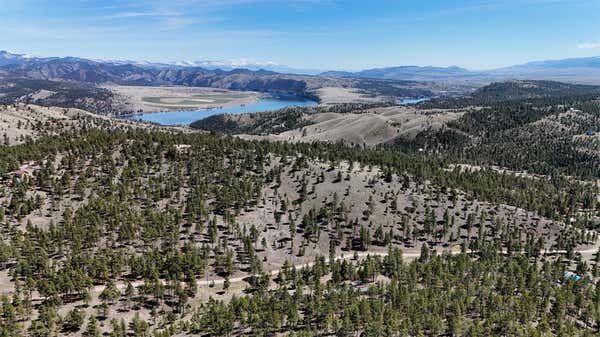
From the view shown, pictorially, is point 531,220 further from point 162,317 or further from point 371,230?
point 162,317

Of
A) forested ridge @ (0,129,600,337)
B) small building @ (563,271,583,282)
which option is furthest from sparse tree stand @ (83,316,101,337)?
small building @ (563,271,583,282)

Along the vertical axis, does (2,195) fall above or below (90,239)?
→ above

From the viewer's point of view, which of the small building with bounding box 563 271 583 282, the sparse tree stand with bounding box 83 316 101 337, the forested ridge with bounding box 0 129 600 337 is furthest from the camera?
the small building with bounding box 563 271 583 282

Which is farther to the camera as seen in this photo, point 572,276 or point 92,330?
point 572,276

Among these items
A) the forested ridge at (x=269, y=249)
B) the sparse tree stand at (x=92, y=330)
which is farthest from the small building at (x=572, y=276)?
the sparse tree stand at (x=92, y=330)

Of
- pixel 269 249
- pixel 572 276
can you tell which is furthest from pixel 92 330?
pixel 572 276

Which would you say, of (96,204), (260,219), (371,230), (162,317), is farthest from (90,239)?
(371,230)

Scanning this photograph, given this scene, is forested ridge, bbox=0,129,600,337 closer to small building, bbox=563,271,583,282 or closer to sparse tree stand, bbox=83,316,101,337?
sparse tree stand, bbox=83,316,101,337

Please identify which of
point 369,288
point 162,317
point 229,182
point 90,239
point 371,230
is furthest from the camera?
point 229,182

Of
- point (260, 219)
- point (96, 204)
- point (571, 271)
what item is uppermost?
point (96, 204)

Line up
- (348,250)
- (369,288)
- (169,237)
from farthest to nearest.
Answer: (348,250), (169,237), (369,288)

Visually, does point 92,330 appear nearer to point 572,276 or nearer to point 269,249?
point 269,249
